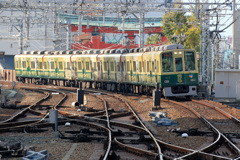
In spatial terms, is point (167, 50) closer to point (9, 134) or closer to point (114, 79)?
point (114, 79)

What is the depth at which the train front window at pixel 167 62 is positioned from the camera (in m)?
21.5

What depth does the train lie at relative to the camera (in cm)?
2170

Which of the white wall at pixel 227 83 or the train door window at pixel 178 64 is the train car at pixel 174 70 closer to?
the train door window at pixel 178 64

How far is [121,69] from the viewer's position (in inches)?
1136

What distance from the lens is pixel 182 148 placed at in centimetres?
873

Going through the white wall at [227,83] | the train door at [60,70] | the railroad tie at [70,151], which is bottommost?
the railroad tie at [70,151]

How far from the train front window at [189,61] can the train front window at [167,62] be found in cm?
75

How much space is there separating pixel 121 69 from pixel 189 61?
24.8ft

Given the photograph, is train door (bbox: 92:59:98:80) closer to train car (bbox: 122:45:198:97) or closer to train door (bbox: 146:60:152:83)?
train door (bbox: 146:60:152:83)

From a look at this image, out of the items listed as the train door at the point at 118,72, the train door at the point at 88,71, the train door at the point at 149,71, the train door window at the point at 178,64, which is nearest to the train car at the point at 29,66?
the train door at the point at 88,71

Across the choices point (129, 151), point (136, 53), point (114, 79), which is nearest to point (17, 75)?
point (114, 79)

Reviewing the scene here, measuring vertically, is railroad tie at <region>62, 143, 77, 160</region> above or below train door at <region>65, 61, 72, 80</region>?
below

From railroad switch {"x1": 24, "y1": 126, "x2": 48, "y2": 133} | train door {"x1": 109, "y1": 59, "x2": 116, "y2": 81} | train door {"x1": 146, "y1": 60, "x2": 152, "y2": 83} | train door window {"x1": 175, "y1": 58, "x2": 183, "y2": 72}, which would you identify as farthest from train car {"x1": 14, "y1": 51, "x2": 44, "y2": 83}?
railroad switch {"x1": 24, "y1": 126, "x2": 48, "y2": 133}

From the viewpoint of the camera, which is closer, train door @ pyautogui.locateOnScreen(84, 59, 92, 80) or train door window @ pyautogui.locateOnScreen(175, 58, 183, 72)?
train door window @ pyautogui.locateOnScreen(175, 58, 183, 72)
